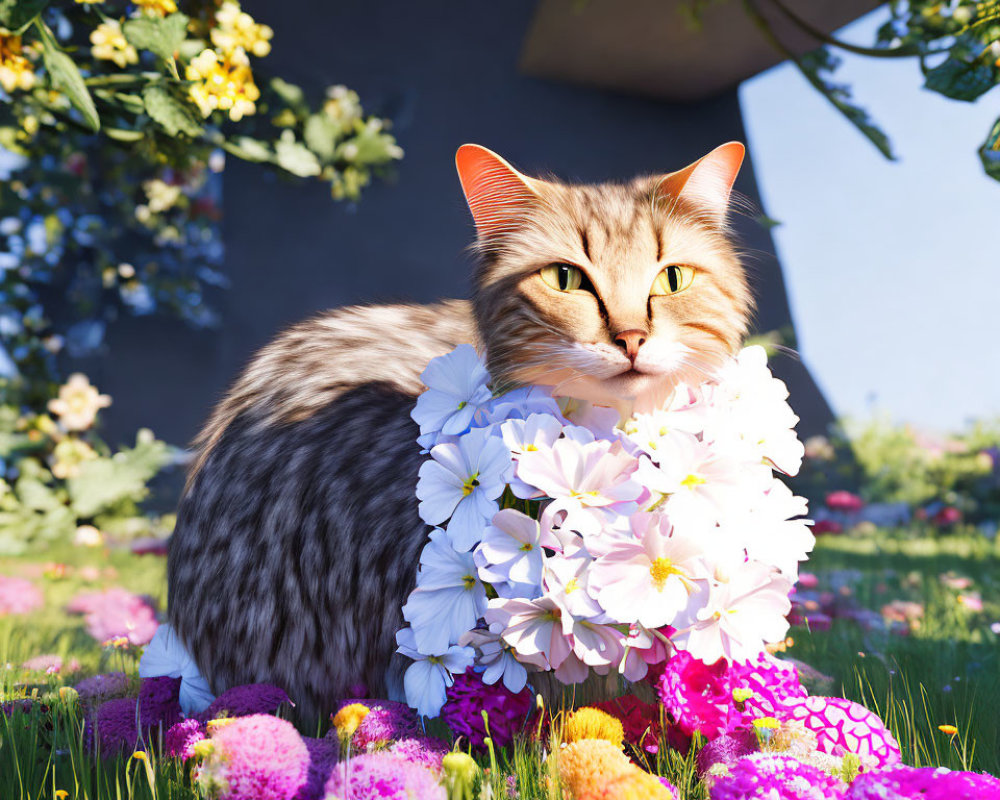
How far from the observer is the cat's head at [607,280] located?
1.38 metres

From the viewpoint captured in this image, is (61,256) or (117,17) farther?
(61,256)

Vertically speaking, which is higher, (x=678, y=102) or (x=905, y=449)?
(x=678, y=102)

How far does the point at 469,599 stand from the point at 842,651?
141 cm

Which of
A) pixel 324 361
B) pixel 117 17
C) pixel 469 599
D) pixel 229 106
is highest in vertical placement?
pixel 117 17

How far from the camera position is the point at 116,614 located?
2.80 meters

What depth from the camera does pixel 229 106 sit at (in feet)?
7.52

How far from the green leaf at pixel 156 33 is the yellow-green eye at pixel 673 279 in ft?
5.25

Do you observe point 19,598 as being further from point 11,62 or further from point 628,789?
point 628,789

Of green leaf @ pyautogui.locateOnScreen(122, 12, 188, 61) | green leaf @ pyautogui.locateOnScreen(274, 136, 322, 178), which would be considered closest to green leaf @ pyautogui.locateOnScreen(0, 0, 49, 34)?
green leaf @ pyautogui.locateOnScreen(122, 12, 188, 61)

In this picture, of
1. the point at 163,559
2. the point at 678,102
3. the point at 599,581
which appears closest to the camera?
the point at 599,581

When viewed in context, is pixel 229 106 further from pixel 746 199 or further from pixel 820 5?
pixel 820 5

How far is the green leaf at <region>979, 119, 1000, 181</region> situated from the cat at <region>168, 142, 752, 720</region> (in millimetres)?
815

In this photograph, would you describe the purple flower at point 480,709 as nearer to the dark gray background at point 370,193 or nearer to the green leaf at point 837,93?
the green leaf at point 837,93

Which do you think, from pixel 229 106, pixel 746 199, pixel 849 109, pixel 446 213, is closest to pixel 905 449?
pixel 446 213
